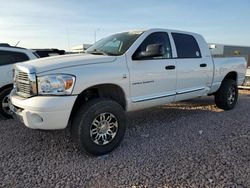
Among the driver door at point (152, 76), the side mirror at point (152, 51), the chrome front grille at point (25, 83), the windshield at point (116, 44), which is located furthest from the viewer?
the windshield at point (116, 44)

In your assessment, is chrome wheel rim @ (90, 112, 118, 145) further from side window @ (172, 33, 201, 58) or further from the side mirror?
side window @ (172, 33, 201, 58)

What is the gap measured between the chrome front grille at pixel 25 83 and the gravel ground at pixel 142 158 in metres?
0.93

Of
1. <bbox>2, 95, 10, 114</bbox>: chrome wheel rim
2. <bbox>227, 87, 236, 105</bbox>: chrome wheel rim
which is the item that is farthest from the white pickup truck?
<bbox>2, 95, 10, 114</bbox>: chrome wheel rim

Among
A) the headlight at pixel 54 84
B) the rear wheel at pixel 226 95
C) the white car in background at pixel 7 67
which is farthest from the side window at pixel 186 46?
the white car in background at pixel 7 67

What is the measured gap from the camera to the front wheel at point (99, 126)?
12.1ft

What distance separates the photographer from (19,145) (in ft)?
14.1

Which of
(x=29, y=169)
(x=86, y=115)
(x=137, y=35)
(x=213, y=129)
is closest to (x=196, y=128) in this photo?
(x=213, y=129)

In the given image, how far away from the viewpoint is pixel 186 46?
5582mm

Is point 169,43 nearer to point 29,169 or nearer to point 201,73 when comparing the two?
point 201,73

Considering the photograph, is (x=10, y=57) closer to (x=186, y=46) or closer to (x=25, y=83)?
(x=25, y=83)

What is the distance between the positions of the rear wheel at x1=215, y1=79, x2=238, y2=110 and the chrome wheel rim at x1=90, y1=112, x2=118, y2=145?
12.1 feet

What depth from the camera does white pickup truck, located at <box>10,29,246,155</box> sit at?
3541mm

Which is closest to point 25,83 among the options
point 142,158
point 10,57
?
point 142,158

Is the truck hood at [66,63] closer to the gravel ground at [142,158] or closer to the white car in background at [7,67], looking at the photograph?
the gravel ground at [142,158]
